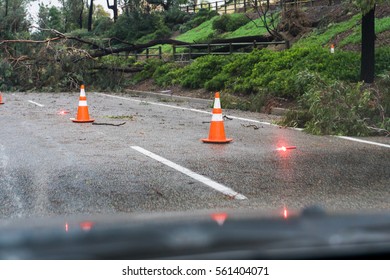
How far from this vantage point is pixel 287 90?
624 inches

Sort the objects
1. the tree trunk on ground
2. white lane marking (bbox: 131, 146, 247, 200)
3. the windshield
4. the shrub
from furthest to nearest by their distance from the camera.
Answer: the tree trunk on ground
the shrub
white lane marking (bbox: 131, 146, 247, 200)
the windshield

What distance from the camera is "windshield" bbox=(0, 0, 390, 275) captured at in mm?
1719

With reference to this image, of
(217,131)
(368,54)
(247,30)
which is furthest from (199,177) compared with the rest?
(247,30)

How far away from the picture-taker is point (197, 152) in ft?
28.9

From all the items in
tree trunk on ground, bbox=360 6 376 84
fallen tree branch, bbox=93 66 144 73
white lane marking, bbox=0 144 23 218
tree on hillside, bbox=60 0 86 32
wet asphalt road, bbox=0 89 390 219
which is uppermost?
tree on hillside, bbox=60 0 86 32

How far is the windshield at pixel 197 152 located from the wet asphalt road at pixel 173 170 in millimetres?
27

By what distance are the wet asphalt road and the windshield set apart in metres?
0.03

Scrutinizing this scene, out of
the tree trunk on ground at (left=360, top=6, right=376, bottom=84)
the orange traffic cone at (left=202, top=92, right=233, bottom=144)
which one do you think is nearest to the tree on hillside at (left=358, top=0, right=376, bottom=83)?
the tree trunk on ground at (left=360, top=6, right=376, bottom=84)

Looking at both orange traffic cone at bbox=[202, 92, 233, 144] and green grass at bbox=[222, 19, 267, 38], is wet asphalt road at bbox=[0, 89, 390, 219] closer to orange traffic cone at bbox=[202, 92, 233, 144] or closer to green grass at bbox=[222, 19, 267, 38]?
orange traffic cone at bbox=[202, 92, 233, 144]

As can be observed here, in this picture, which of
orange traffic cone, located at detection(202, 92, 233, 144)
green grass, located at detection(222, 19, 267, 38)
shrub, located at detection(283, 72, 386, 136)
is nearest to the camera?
orange traffic cone, located at detection(202, 92, 233, 144)

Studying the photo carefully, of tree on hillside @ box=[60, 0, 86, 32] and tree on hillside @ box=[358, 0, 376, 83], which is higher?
tree on hillside @ box=[60, 0, 86, 32]

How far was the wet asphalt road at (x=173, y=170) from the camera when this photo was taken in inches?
220

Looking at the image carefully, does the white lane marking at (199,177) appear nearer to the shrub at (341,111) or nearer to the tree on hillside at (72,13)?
the shrub at (341,111)

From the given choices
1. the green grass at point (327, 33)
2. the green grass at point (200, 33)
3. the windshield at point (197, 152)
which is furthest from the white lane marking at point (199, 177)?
the green grass at point (200, 33)
